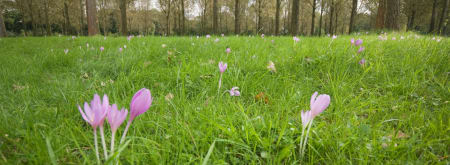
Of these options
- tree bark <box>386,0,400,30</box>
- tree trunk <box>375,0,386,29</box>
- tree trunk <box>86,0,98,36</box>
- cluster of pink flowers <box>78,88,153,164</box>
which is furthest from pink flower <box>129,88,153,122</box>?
tree trunk <box>86,0,98,36</box>

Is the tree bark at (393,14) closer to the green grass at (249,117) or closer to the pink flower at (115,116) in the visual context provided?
the green grass at (249,117)

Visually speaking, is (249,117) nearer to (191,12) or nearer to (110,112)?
(110,112)

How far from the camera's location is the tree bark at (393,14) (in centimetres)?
775

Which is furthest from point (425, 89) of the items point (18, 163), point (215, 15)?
point (215, 15)

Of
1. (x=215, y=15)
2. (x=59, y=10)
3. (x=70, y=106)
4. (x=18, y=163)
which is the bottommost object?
(x=18, y=163)

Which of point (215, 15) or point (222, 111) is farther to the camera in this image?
point (215, 15)

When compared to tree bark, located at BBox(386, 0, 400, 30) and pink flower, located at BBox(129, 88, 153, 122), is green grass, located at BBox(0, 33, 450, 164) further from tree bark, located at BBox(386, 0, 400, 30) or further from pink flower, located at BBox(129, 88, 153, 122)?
tree bark, located at BBox(386, 0, 400, 30)

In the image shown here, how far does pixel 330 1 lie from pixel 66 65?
1105 inches

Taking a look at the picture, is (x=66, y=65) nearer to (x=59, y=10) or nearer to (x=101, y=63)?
(x=101, y=63)

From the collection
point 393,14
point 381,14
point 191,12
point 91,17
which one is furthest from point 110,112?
point 191,12

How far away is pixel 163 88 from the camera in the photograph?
2.01 meters

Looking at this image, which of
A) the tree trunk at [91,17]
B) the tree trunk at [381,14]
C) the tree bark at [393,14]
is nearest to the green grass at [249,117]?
the tree bark at [393,14]

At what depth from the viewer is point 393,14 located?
7855mm

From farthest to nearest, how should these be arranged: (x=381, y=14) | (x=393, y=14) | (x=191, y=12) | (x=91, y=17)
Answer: (x=191, y=12) < (x=91, y=17) < (x=381, y=14) < (x=393, y=14)
